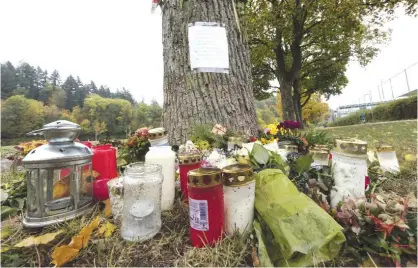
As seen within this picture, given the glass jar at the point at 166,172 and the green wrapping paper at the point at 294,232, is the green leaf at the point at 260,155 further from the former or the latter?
the glass jar at the point at 166,172

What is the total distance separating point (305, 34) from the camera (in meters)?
11.7

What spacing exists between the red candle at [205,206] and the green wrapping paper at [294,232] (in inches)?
6.7

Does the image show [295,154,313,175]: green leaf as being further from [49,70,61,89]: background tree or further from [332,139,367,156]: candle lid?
[49,70,61,89]: background tree

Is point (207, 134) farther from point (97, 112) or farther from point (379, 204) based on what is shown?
point (97, 112)

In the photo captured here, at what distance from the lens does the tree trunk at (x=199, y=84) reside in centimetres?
214

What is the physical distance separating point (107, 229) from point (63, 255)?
0.21 meters

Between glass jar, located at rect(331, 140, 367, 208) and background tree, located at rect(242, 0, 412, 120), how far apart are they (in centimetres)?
602

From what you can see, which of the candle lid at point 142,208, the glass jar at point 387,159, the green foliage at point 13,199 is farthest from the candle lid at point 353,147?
the green foliage at point 13,199

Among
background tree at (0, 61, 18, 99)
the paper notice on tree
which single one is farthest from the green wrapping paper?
background tree at (0, 61, 18, 99)

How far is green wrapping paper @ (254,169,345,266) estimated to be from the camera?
756mm

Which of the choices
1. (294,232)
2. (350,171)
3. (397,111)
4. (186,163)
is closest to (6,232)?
(186,163)

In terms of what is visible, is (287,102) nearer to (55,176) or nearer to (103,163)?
(103,163)

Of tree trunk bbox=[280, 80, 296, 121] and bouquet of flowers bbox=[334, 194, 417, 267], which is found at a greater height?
tree trunk bbox=[280, 80, 296, 121]

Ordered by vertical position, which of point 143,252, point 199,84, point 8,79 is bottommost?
point 143,252
